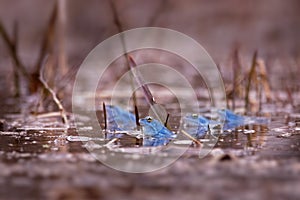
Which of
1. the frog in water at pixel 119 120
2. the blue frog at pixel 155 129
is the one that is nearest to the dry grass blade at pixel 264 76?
the frog in water at pixel 119 120

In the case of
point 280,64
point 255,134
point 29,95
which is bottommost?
point 255,134

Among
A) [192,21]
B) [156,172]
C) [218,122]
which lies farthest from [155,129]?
[192,21]

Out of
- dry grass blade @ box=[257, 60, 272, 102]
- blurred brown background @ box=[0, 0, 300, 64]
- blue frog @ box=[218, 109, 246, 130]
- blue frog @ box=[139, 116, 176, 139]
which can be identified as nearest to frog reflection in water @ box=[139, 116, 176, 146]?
blue frog @ box=[139, 116, 176, 139]

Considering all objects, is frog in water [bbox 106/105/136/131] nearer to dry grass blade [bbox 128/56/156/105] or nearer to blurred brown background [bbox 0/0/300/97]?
dry grass blade [bbox 128/56/156/105]

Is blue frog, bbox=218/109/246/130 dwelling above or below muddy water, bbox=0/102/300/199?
above

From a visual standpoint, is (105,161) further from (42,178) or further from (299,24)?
(299,24)

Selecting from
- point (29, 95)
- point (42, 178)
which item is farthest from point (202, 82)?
point (42, 178)
